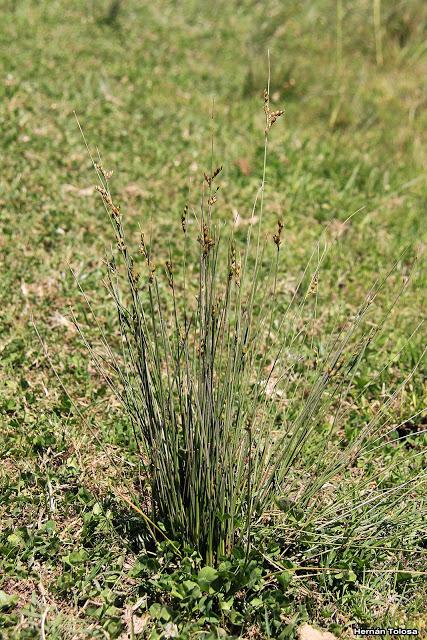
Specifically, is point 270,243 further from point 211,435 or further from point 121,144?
point 211,435

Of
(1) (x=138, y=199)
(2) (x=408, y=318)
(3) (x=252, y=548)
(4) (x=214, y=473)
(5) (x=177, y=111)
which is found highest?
(5) (x=177, y=111)

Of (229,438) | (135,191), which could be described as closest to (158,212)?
(135,191)

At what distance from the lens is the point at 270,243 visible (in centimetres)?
463

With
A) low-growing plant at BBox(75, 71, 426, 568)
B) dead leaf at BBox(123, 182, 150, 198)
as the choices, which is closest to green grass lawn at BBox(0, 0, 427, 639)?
dead leaf at BBox(123, 182, 150, 198)

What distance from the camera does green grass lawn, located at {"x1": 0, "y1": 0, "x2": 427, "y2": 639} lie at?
7.85 feet

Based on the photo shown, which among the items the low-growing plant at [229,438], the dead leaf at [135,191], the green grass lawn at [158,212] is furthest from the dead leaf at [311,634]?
the dead leaf at [135,191]

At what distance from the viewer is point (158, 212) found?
4.60m

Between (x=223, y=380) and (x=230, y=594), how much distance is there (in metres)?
0.69

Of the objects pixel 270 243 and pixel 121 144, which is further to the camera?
pixel 121 144

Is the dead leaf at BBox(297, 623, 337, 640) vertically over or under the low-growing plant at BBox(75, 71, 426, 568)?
under

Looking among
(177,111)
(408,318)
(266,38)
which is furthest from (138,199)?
(266,38)

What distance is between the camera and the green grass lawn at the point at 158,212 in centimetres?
239

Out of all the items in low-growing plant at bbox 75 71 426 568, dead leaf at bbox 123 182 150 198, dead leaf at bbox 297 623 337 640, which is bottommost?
dead leaf at bbox 297 623 337 640

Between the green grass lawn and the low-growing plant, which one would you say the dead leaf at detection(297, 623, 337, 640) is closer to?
the green grass lawn
